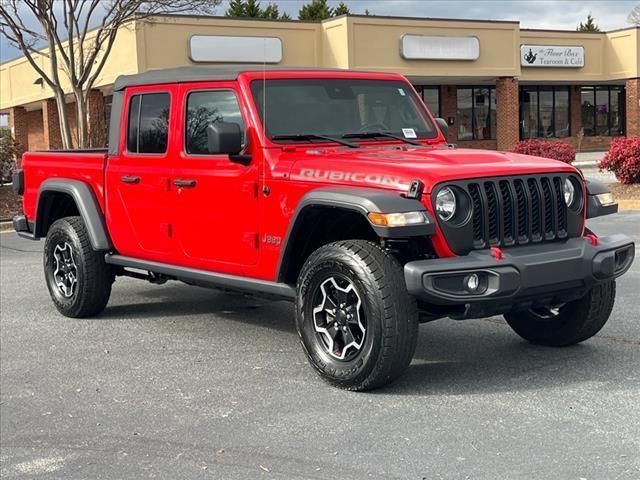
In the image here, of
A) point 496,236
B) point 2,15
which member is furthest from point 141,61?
point 496,236

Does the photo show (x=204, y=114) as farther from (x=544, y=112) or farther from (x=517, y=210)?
(x=544, y=112)

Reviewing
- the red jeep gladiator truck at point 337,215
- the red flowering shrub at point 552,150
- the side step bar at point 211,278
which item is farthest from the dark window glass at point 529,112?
the side step bar at point 211,278

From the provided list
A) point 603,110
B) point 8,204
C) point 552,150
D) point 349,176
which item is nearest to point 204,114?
point 349,176

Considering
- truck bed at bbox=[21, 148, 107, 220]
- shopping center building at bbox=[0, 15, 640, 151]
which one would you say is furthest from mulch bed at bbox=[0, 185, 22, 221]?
truck bed at bbox=[21, 148, 107, 220]

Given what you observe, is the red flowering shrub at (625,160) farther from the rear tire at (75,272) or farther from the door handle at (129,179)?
the door handle at (129,179)

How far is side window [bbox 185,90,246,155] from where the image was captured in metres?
5.92

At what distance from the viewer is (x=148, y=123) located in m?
6.58

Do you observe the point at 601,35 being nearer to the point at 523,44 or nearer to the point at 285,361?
the point at 523,44

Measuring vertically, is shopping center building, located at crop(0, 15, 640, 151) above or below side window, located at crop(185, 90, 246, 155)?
above

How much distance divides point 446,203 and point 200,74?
2311mm

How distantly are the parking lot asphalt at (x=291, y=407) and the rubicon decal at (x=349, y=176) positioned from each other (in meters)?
1.20

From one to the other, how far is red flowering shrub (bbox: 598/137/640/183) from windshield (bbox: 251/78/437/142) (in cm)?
1164

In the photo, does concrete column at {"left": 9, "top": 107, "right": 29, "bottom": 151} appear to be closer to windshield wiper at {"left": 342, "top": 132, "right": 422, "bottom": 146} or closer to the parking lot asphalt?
the parking lot asphalt

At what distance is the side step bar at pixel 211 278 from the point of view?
5.48m
